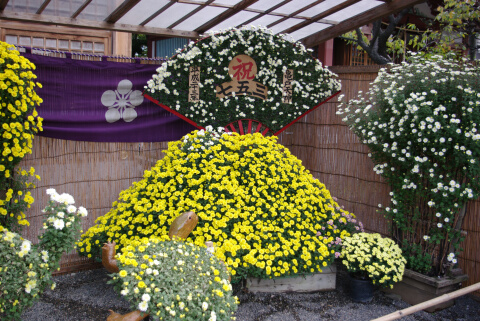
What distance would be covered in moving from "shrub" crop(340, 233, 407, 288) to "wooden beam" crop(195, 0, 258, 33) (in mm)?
2634

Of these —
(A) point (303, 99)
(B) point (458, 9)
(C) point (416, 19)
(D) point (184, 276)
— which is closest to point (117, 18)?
(A) point (303, 99)

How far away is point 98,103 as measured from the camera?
4453 mm

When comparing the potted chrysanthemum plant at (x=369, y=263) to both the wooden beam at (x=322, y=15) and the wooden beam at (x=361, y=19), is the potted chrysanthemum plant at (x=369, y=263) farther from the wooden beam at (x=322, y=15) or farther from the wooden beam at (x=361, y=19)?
the wooden beam at (x=322, y=15)

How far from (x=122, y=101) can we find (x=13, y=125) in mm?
1344

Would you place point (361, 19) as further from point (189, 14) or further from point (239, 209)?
point (239, 209)

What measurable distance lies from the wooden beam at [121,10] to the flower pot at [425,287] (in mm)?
3673

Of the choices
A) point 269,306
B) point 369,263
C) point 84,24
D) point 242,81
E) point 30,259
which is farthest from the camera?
point 242,81

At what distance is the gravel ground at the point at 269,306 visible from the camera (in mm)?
3438

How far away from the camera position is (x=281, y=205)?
3863 mm

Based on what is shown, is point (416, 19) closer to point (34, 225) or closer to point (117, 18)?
point (117, 18)

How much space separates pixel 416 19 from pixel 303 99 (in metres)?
6.96

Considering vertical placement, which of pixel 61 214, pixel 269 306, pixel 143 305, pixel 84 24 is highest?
pixel 84 24

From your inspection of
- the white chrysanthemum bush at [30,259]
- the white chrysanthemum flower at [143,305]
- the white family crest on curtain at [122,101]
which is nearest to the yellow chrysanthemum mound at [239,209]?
the white family crest on curtain at [122,101]

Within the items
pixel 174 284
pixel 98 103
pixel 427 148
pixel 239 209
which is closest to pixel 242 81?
pixel 98 103
